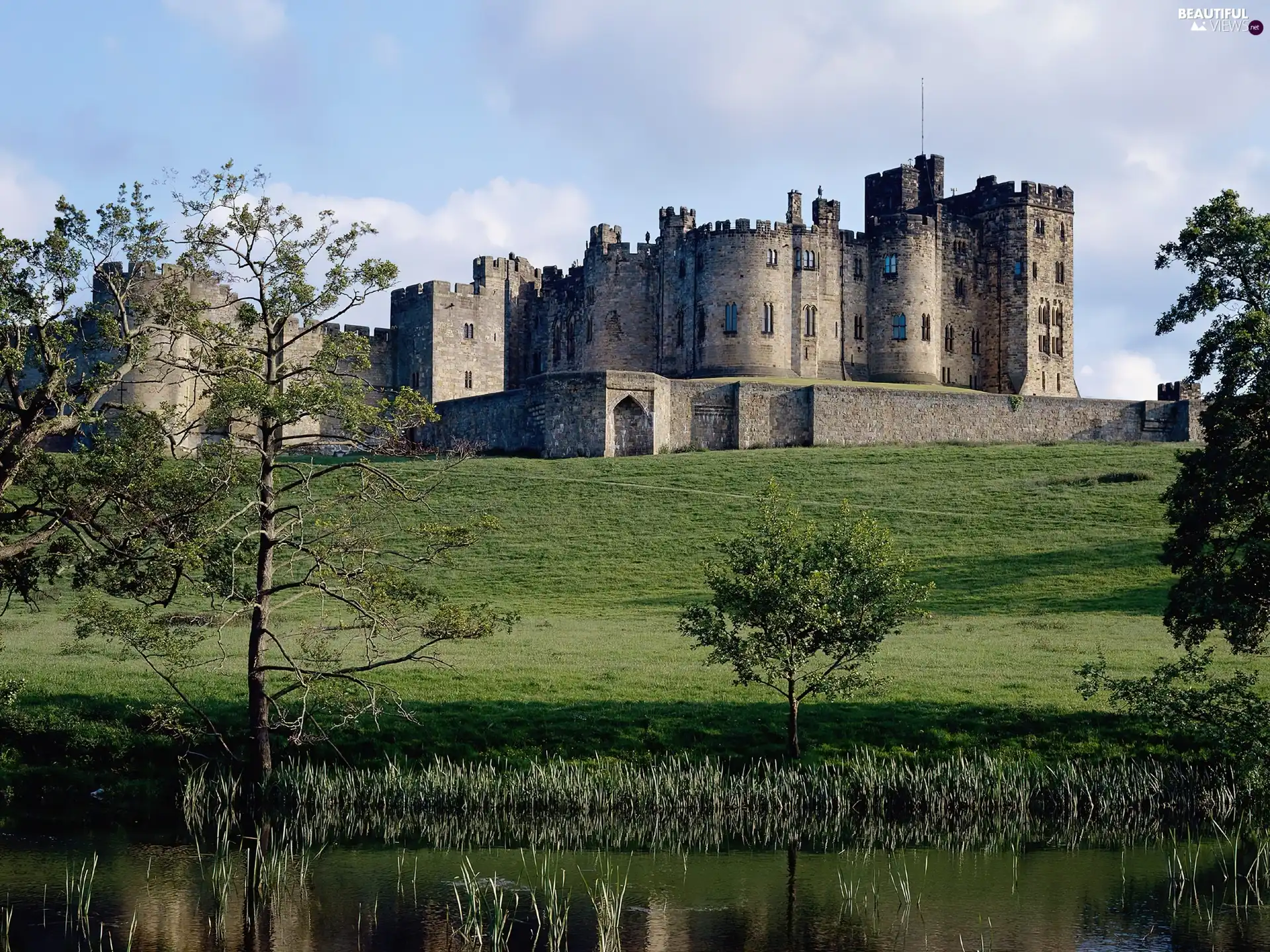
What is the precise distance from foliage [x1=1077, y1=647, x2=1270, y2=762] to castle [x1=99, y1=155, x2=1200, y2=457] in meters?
48.6

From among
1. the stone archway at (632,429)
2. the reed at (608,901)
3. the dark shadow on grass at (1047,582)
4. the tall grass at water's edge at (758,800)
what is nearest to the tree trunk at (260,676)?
the tall grass at water's edge at (758,800)

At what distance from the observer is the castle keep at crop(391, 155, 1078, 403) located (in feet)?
270

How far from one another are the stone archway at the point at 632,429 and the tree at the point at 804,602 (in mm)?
40327

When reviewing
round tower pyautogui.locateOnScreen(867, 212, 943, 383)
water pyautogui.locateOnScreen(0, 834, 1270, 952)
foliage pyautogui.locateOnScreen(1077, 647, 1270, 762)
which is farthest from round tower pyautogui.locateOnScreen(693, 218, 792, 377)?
water pyautogui.locateOnScreen(0, 834, 1270, 952)

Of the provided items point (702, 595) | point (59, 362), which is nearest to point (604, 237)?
point (702, 595)

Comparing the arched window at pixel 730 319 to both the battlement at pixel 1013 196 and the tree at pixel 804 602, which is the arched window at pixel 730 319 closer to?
the battlement at pixel 1013 196

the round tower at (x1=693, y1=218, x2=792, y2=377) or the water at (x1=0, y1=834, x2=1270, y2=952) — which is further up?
the round tower at (x1=693, y1=218, x2=792, y2=377)

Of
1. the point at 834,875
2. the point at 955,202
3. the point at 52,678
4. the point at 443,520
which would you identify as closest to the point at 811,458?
the point at 443,520

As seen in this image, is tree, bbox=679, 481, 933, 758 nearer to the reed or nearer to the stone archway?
the reed

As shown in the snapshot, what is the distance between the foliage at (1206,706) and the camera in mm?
24828

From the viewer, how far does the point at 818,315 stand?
84375 mm

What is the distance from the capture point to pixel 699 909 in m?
19.8

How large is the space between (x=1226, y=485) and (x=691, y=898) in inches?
456

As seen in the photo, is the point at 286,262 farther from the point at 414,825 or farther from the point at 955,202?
the point at 955,202
